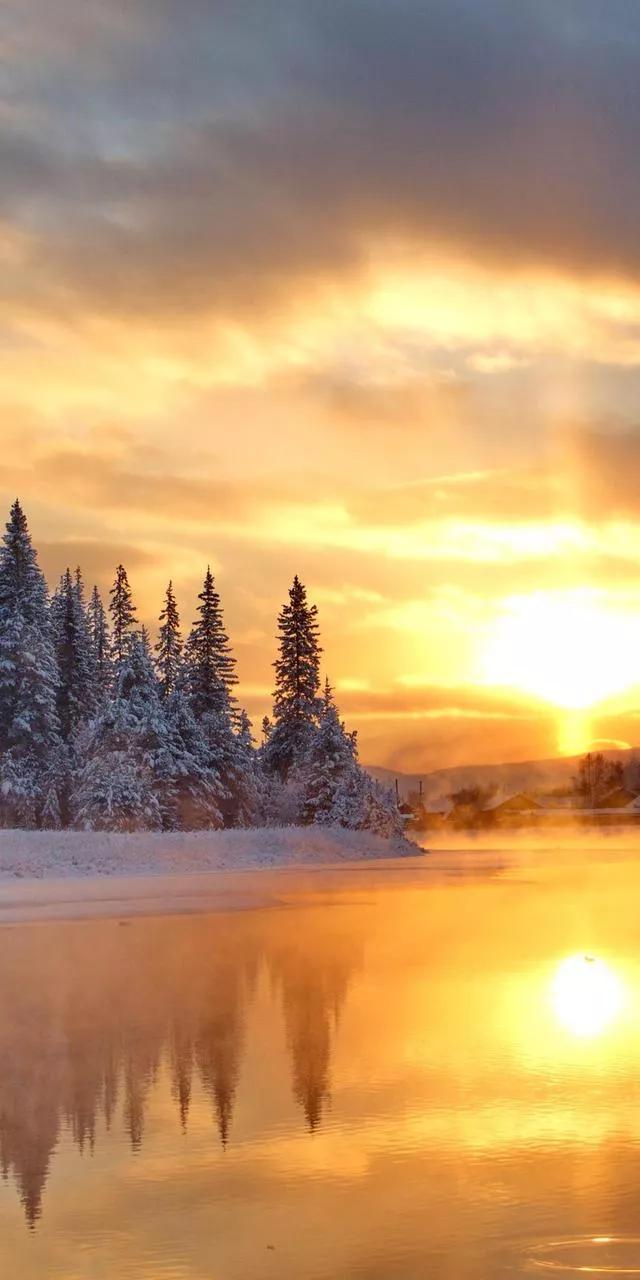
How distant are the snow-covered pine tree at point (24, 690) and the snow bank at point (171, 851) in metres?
17.4

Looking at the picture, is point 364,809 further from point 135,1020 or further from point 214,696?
point 135,1020

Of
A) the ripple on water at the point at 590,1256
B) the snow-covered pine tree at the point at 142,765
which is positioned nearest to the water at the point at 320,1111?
the ripple on water at the point at 590,1256

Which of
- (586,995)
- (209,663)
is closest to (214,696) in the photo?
(209,663)

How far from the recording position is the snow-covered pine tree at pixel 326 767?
7675 centimetres

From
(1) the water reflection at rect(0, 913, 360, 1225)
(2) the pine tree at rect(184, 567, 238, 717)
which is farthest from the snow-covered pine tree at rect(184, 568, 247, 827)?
(1) the water reflection at rect(0, 913, 360, 1225)

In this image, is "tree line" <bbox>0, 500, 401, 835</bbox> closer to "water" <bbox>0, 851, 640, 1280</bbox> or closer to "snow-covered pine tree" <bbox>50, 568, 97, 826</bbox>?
"snow-covered pine tree" <bbox>50, 568, 97, 826</bbox>

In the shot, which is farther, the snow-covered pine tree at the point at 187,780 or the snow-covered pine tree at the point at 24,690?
the snow-covered pine tree at the point at 24,690

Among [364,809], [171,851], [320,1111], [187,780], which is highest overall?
[187,780]

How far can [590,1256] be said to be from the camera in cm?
782

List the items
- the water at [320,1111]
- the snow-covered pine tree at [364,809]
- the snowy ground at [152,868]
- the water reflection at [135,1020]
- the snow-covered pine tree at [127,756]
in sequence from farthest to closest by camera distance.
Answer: the snow-covered pine tree at [364,809] → the snow-covered pine tree at [127,756] → the snowy ground at [152,868] → the water reflection at [135,1020] → the water at [320,1111]

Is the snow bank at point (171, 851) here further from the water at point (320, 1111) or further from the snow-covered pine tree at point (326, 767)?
the water at point (320, 1111)

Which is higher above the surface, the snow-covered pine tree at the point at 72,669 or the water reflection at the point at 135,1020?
the snow-covered pine tree at the point at 72,669

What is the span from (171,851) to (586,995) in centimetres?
3641

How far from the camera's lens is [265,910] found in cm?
3394
